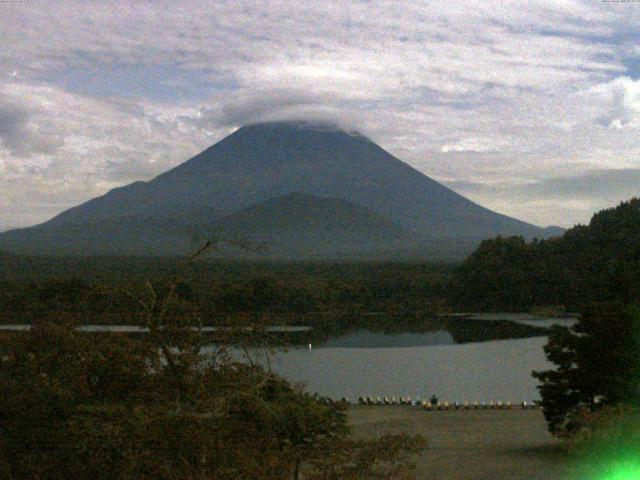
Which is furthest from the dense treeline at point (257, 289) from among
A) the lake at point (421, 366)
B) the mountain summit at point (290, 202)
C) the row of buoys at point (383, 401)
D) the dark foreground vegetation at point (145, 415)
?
the mountain summit at point (290, 202)

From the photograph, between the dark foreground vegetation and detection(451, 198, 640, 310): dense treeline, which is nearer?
the dark foreground vegetation

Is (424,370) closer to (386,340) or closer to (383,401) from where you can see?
(383,401)

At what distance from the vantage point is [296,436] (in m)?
8.31

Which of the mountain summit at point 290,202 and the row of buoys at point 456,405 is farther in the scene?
the mountain summit at point 290,202

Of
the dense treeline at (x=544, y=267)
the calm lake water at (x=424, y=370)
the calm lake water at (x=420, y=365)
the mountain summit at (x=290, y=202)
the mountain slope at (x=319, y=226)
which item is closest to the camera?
the calm lake water at (x=424, y=370)

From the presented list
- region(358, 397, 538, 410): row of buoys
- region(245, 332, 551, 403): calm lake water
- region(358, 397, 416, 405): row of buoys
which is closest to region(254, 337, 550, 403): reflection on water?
region(245, 332, 551, 403): calm lake water

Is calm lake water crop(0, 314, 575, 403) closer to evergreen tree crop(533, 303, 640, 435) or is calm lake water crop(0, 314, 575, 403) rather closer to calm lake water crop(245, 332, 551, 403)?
calm lake water crop(245, 332, 551, 403)

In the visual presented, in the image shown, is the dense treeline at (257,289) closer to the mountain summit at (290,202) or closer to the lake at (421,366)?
the lake at (421,366)

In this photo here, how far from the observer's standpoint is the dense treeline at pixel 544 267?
51356mm

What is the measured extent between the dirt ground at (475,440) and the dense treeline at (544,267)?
31857mm

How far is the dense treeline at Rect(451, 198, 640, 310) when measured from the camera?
168 feet

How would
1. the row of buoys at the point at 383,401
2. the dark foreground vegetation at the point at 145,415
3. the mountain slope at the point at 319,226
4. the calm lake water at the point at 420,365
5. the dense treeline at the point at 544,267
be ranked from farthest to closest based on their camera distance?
the mountain slope at the point at 319,226
the dense treeline at the point at 544,267
the calm lake water at the point at 420,365
the row of buoys at the point at 383,401
the dark foreground vegetation at the point at 145,415

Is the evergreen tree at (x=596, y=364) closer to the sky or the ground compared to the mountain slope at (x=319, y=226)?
closer to the ground

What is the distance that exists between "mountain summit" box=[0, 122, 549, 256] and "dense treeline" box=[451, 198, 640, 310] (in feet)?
242
